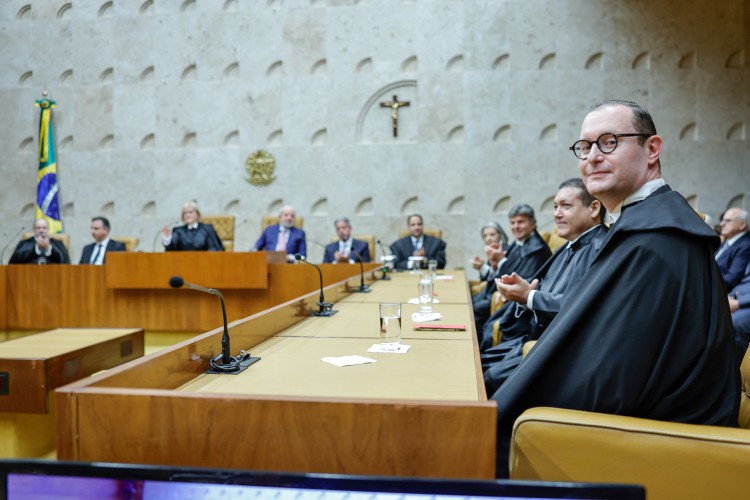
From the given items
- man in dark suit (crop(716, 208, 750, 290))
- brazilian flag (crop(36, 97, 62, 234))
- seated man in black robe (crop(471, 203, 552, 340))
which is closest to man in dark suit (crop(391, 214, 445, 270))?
seated man in black robe (crop(471, 203, 552, 340))

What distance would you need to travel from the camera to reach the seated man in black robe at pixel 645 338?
1.42 m

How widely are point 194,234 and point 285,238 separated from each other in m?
1.11

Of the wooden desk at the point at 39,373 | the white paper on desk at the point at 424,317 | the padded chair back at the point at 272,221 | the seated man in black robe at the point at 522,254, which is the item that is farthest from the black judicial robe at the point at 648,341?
the padded chair back at the point at 272,221

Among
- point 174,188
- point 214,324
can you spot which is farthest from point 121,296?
point 174,188

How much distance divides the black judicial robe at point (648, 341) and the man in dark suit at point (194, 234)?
6216 millimetres

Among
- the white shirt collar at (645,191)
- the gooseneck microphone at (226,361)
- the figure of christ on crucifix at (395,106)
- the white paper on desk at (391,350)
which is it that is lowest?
the white paper on desk at (391,350)

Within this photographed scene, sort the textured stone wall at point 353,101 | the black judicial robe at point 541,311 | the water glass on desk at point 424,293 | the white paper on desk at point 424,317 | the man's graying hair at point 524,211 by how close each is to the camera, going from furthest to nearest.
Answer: the textured stone wall at point 353,101 → the man's graying hair at point 524,211 → the water glass on desk at point 424,293 → the white paper on desk at point 424,317 → the black judicial robe at point 541,311

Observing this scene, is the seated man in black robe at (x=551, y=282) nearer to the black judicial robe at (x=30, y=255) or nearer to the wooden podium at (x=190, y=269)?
the wooden podium at (x=190, y=269)

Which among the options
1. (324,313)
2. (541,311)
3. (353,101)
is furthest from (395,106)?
(541,311)

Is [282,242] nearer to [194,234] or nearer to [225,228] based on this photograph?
[225,228]

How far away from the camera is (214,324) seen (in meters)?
5.33

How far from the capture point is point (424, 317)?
282 centimetres

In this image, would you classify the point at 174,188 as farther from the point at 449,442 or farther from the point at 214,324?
the point at 449,442

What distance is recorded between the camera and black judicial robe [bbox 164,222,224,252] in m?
7.28
